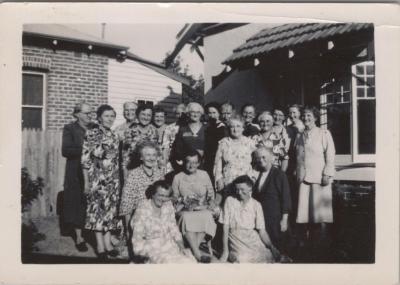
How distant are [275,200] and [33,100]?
5.86 ft

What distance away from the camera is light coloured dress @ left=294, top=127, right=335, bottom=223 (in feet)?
10.8

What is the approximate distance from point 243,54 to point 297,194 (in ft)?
3.69

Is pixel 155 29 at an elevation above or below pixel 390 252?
above

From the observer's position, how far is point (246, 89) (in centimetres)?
360

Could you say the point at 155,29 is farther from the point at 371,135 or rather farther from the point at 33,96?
the point at 371,135

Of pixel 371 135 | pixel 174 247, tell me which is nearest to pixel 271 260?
pixel 174 247

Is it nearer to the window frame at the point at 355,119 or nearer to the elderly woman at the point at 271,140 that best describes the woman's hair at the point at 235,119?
the elderly woman at the point at 271,140

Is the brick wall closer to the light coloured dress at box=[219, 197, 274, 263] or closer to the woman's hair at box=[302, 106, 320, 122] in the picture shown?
the light coloured dress at box=[219, 197, 274, 263]

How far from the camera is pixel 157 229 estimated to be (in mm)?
3139

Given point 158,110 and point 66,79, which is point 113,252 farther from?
point 66,79

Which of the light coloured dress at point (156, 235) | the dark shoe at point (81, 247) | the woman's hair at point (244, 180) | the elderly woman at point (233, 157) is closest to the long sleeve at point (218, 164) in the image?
the elderly woman at point (233, 157)

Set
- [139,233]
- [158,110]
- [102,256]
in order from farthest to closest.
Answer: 1. [158,110]
2. [102,256]
3. [139,233]

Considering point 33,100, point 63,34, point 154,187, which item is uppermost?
point 63,34

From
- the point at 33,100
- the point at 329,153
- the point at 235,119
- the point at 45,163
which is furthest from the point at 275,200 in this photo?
the point at 33,100
